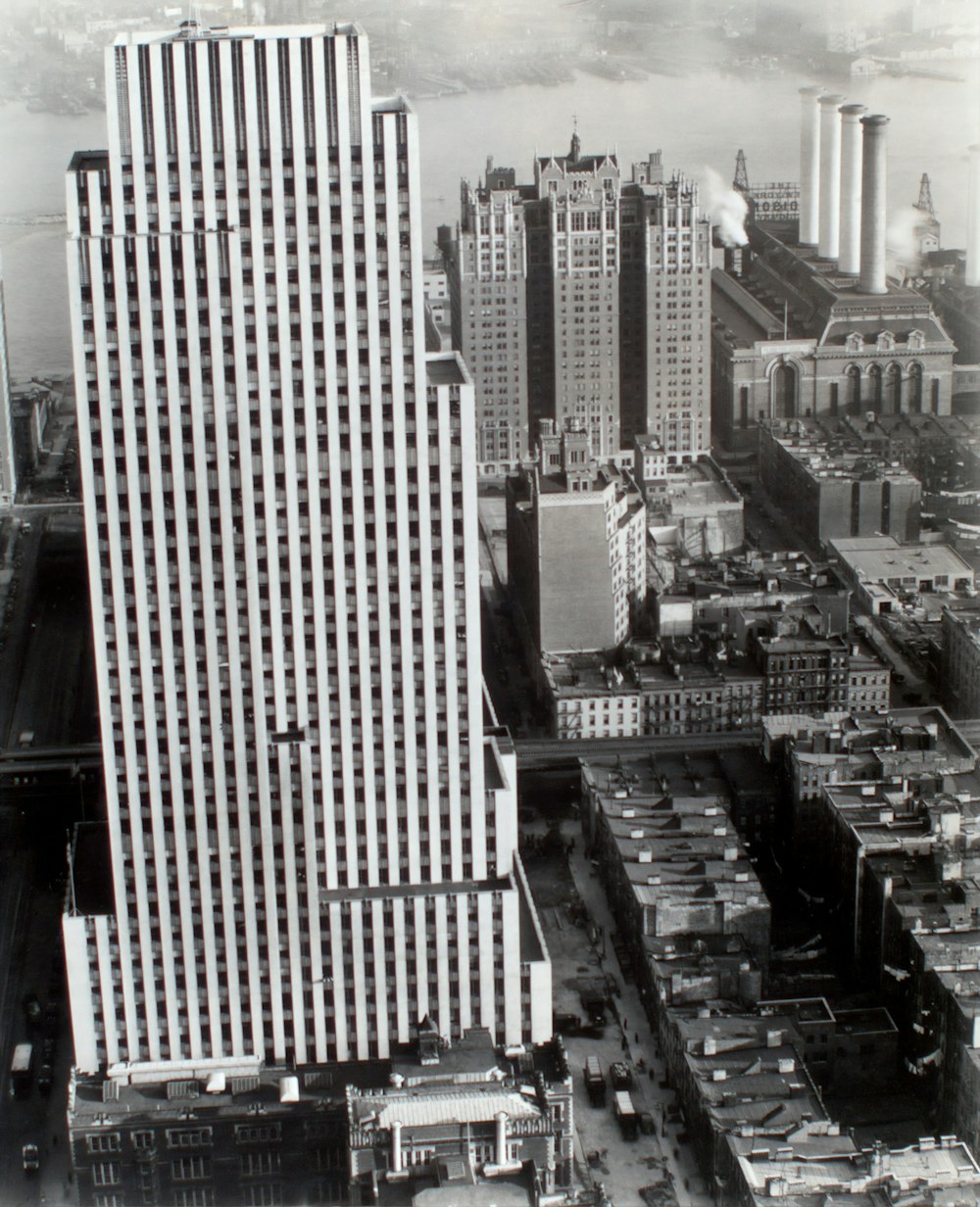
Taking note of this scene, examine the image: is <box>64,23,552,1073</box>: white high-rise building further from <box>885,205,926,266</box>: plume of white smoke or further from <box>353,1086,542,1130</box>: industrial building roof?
<box>885,205,926,266</box>: plume of white smoke

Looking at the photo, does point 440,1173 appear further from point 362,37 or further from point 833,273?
point 833,273

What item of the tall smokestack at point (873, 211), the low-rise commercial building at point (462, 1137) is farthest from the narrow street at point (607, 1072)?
the tall smokestack at point (873, 211)

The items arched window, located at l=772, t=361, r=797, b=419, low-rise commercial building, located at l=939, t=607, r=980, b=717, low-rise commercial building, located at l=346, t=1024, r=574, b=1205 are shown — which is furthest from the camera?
arched window, located at l=772, t=361, r=797, b=419

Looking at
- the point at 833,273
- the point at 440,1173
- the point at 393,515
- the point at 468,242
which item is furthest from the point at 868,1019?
the point at 833,273

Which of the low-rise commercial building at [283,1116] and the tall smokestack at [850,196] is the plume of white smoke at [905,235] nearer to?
the tall smokestack at [850,196]

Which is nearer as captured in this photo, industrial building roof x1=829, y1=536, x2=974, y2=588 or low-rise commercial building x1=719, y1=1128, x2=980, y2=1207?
low-rise commercial building x1=719, y1=1128, x2=980, y2=1207

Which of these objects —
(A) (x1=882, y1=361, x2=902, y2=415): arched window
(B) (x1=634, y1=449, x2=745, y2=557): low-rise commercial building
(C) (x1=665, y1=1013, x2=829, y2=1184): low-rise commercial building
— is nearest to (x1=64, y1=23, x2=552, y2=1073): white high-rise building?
(C) (x1=665, y1=1013, x2=829, y2=1184): low-rise commercial building

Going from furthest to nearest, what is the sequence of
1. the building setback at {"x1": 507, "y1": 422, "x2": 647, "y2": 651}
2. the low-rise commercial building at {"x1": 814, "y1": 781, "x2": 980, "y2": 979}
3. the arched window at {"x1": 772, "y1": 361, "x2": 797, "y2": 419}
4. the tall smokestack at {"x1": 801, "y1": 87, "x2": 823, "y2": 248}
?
the tall smokestack at {"x1": 801, "y1": 87, "x2": 823, "y2": 248} < the arched window at {"x1": 772, "y1": 361, "x2": 797, "y2": 419} < the building setback at {"x1": 507, "y1": 422, "x2": 647, "y2": 651} < the low-rise commercial building at {"x1": 814, "y1": 781, "x2": 980, "y2": 979}

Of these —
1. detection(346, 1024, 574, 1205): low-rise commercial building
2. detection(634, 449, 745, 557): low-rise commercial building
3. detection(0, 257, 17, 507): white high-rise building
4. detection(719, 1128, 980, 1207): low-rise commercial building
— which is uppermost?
detection(0, 257, 17, 507): white high-rise building
